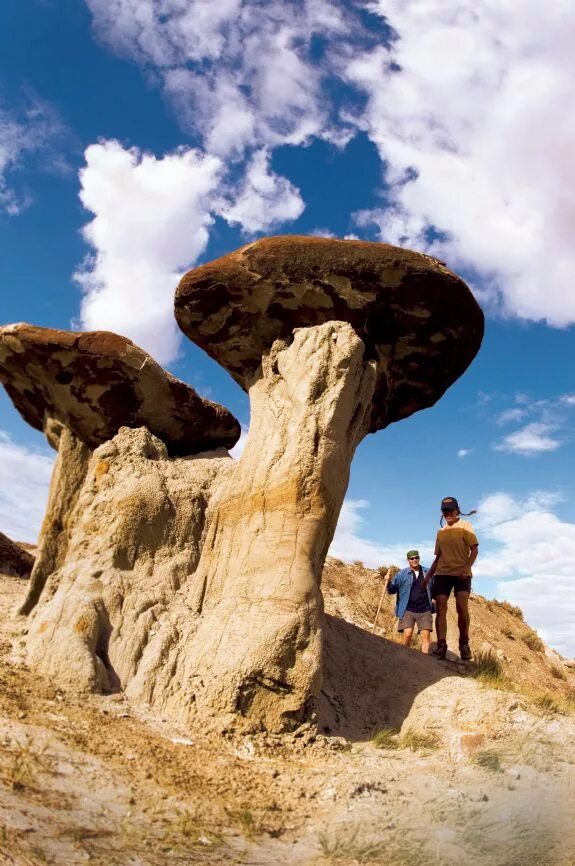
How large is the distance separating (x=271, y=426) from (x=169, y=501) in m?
1.30

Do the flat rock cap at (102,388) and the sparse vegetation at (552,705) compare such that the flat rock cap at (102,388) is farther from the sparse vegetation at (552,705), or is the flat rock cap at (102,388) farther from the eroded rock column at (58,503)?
the sparse vegetation at (552,705)

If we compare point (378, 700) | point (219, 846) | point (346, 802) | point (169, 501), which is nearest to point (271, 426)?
point (169, 501)

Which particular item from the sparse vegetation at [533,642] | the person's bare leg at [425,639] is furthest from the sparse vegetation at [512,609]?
the person's bare leg at [425,639]

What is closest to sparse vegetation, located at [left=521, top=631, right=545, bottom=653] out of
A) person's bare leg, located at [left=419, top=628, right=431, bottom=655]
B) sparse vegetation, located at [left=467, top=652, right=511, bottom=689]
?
person's bare leg, located at [left=419, top=628, right=431, bottom=655]

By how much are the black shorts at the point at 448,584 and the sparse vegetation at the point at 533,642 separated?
10514 millimetres

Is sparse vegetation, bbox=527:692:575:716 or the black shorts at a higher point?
the black shorts

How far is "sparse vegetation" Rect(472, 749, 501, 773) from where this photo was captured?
4.60 meters

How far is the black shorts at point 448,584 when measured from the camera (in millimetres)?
7340

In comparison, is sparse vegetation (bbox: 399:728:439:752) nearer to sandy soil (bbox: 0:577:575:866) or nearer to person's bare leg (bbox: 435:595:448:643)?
sandy soil (bbox: 0:577:575:866)

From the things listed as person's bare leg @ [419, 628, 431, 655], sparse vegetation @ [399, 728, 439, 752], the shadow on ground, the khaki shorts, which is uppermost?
the khaki shorts

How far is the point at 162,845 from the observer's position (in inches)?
122

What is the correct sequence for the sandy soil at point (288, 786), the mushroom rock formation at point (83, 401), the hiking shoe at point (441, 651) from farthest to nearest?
the hiking shoe at point (441, 651) → the mushroom rock formation at point (83, 401) → the sandy soil at point (288, 786)

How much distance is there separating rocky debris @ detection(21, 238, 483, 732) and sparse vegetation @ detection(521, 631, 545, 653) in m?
11.3

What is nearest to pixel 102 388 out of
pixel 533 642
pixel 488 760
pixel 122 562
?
pixel 122 562
